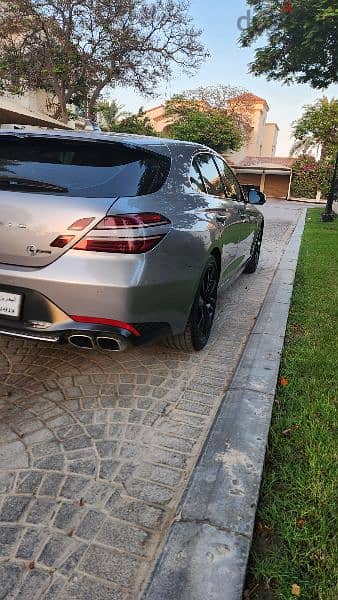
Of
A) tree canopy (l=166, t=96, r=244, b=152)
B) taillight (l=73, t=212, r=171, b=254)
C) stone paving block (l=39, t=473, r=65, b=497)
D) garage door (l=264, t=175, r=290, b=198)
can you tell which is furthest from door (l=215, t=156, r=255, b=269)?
garage door (l=264, t=175, r=290, b=198)

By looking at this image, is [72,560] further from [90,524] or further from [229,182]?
[229,182]

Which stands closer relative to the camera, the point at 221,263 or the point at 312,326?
the point at 221,263

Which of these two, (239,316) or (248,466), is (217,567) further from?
(239,316)

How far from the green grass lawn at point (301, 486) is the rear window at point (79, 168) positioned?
1626 millimetres

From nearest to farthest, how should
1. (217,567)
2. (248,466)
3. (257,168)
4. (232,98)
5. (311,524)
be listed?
(217,567), (311,524), (248,466), (257,168), (232,98)

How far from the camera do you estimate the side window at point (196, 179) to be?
316 cm

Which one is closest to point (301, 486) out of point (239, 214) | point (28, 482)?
point (28, 482)

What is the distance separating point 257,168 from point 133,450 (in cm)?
3820

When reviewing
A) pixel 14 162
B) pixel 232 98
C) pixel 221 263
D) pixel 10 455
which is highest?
pixel 232 98

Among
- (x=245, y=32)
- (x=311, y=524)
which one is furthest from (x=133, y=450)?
(x=245, y=32)

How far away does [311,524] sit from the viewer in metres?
1.76

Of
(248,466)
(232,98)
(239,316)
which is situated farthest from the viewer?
(232,98)

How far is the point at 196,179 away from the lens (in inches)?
129

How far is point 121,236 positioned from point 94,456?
3.80ft
